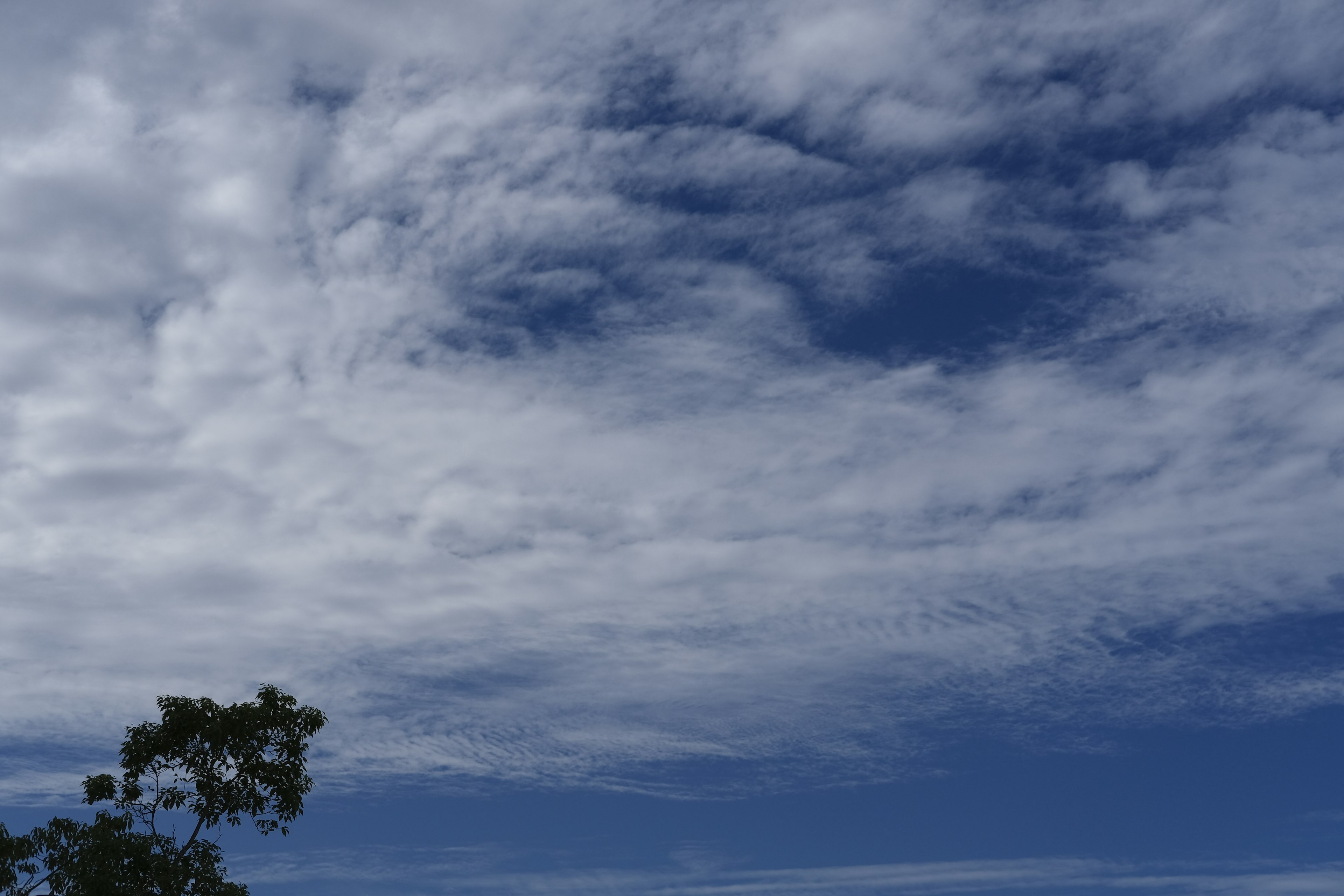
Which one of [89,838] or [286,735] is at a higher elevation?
[286,735]

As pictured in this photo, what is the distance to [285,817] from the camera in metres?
50.4

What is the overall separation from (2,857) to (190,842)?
18.3ft

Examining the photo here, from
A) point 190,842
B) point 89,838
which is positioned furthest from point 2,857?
point 190,842

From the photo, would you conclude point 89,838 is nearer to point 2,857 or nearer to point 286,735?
point 2,857

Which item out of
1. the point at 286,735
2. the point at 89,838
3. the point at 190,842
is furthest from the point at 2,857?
the point at 286,735

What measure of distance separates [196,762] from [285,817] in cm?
344

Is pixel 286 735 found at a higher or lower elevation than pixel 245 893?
higher

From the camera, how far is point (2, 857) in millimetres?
47781

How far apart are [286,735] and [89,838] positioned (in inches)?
264

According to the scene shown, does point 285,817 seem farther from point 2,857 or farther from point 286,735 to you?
point 2,857

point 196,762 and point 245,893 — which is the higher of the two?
point 196,762

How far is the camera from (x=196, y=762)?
165 feet

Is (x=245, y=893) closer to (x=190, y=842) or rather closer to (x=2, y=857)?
(x=190, y=842)

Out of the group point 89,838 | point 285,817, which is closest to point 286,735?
point 285,817
